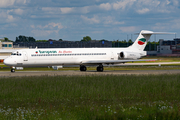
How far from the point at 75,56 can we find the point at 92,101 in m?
24.1

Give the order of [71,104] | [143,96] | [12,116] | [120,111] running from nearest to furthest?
[12,116], [120,111], [71,104], [143,96]

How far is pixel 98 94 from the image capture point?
17.4 meters

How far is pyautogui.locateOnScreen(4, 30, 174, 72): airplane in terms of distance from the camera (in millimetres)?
37156

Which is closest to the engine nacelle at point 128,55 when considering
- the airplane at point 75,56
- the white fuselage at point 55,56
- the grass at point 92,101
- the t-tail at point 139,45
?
the airplane at point 75,56

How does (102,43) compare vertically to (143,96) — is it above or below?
above

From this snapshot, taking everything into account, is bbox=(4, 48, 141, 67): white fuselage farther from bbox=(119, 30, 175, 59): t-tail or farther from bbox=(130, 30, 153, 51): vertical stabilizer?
bbox=(130, 30, 153, 51): vertical stabilizer

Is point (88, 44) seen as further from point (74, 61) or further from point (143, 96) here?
point (143, 96)

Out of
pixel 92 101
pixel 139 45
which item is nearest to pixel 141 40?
pixel 139 45

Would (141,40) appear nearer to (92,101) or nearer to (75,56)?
(75,56)

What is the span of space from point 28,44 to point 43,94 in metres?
162

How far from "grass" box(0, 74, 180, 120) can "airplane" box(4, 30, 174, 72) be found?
15.4 m

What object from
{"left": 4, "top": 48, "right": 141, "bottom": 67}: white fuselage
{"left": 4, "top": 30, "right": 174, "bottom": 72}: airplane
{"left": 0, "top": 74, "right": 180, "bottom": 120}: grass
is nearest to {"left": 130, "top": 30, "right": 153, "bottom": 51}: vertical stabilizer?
{"left": 4, "top": 30, "right": 174, "bottom": 72}: airplane

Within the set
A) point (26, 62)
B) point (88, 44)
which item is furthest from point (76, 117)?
point (88, 44)

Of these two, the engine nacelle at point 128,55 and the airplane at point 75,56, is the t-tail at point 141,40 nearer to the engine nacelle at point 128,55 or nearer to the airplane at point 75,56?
the airplane at point 75,56
